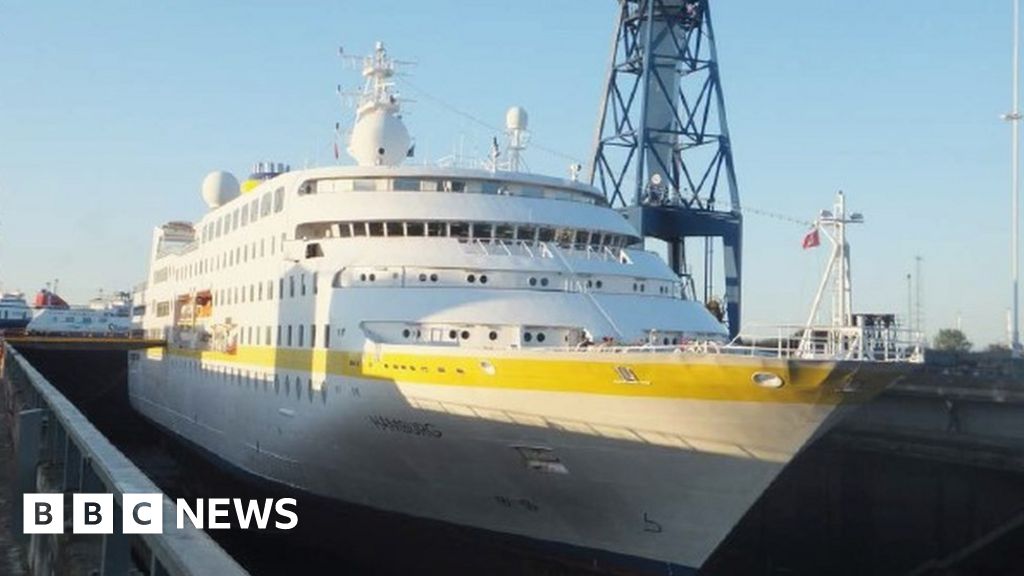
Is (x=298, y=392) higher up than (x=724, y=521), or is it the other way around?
(x=298, y=392)

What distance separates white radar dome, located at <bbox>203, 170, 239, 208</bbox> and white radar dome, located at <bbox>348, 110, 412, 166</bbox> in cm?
1780

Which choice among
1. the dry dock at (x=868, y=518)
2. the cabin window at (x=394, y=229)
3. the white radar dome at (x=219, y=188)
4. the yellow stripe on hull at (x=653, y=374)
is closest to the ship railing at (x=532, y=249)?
the cabin window at (x=394, y=229)

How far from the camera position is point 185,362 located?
37312 millimetres

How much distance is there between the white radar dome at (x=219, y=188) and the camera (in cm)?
4581

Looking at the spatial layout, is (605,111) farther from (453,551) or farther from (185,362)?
(453,551)

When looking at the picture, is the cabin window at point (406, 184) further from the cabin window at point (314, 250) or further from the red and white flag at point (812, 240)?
the red and white flag at point (812, 240)

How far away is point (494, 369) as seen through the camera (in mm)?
17734

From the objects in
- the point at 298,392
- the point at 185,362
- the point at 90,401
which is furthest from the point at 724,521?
the point at 90,401

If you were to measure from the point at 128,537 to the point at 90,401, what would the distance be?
56423 mm

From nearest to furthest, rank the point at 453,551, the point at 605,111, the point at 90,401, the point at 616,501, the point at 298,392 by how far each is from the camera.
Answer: the point at 616,501
the point at 453,551
the point at 298,392
the point at 605,111
the point at 90,401

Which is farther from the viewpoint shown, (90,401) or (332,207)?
(90,401)

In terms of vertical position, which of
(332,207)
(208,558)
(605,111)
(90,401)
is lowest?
(90,401)

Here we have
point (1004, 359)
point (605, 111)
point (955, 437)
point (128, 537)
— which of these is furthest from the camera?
point (605, 111)

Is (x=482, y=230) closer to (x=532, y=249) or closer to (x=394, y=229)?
(x=532, y=249)
